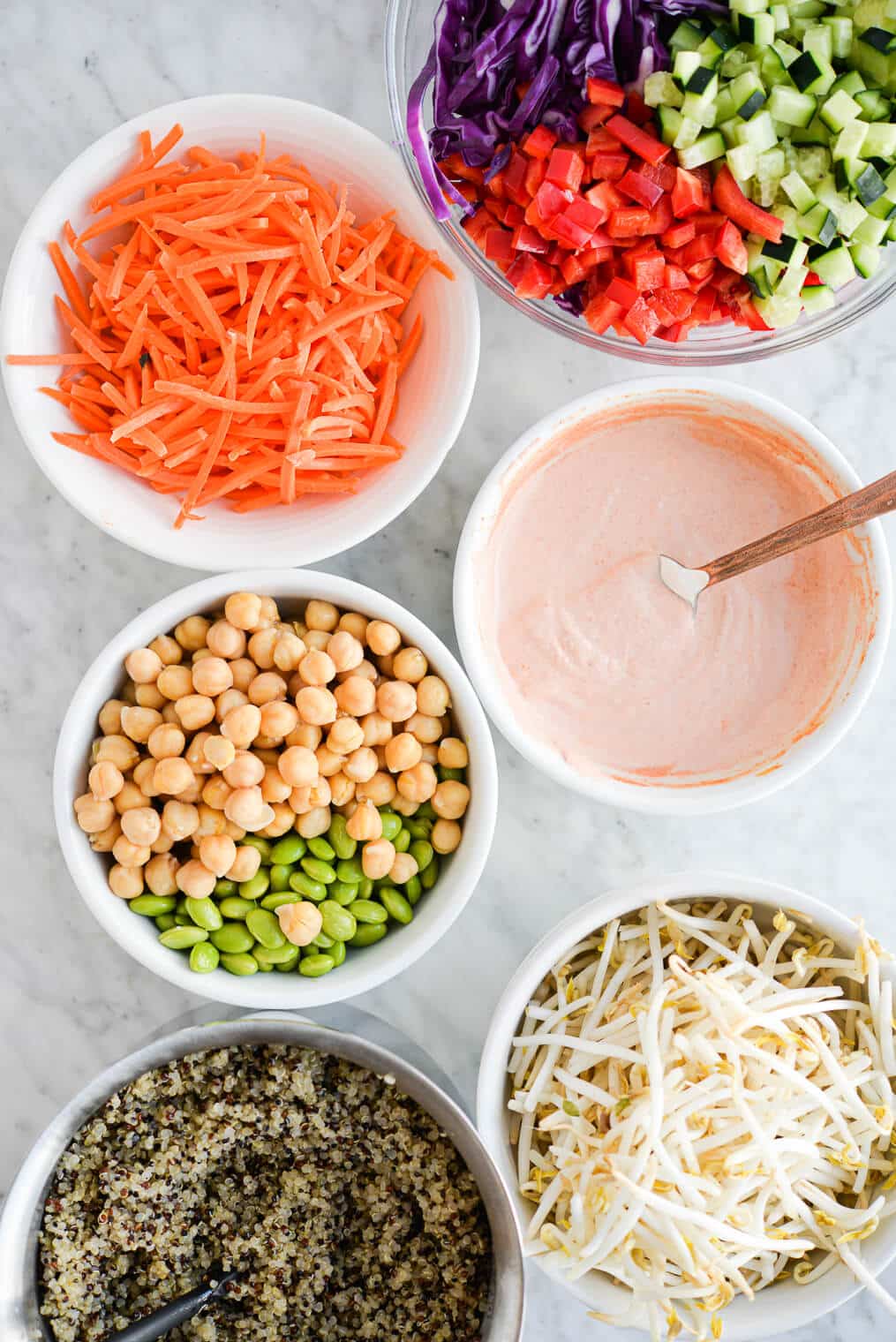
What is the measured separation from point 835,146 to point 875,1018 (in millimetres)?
1158

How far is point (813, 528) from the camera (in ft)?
5.31

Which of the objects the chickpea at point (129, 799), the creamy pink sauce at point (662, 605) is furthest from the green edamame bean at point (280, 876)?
the creamy pink sauce at point (662, 605)

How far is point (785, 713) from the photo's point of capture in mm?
1792

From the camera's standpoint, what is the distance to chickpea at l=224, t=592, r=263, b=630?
1668 mm

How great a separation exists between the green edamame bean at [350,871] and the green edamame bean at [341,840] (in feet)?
0.03

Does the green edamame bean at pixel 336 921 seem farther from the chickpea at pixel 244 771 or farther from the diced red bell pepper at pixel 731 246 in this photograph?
the diced red bell pepper at pixel 731 246

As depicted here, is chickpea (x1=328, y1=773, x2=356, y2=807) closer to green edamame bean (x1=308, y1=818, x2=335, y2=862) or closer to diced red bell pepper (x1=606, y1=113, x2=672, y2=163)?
green edamame bean (x1=308, y1=818, x2=335, y2=862)

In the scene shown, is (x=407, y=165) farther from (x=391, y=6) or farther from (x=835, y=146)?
(x=835, y=146)

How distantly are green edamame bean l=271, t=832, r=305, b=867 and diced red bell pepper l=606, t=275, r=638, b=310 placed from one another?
2.86 feet

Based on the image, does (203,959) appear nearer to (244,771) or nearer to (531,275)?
(244,771)

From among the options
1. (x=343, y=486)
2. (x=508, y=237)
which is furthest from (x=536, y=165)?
(x=343, y=486)

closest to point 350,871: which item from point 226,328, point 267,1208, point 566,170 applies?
point 267,1208

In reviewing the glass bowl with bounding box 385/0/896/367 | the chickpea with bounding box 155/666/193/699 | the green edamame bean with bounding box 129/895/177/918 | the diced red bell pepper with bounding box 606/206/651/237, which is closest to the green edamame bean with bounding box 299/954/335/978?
the green edamame bean with bounding box 129/895/177/918

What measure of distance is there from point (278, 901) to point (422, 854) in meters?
0.22
